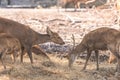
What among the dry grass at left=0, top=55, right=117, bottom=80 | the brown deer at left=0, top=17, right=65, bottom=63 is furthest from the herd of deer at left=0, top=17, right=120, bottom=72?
the dry grass at left=0, top=55, right=117, bottom=80

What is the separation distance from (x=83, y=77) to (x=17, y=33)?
238cm

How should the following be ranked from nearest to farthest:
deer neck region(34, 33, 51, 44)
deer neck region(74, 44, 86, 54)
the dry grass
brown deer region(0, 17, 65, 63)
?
1. the dry grass
2. deer neck region(74, 44, 86, 54)
3. brown deer region(0, 17, 65, 63)
4. deer neck region(34, 33, 51, 44)

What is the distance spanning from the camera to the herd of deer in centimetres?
1003

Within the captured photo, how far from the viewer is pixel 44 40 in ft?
37.2

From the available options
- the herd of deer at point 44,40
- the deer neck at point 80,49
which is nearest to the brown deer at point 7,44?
the herd of deer at point 44,40

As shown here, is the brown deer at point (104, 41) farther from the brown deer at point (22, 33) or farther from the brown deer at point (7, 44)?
the brown deer at point (7, 44)

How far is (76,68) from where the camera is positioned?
11.0 m

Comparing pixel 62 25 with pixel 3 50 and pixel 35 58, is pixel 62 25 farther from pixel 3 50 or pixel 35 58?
pixel 3 50

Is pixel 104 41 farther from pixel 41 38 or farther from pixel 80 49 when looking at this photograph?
pixel 41 38

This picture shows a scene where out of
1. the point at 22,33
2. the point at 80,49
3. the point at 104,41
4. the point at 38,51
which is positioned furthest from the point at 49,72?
the point at 38,51

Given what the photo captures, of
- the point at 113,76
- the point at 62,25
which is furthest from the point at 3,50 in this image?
the point at 62,25

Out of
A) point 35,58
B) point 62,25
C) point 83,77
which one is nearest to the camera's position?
point 83,77

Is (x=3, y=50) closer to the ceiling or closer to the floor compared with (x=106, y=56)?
closer to the ceiling

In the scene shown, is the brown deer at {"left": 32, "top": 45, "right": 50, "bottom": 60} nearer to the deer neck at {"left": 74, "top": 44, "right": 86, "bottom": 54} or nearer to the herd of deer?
the herd of deer
